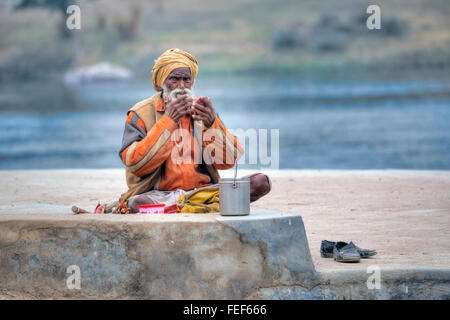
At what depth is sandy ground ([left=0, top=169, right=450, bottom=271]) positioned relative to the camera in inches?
201

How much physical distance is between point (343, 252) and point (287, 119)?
1167 inches

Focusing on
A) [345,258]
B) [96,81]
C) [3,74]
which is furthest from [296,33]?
[345,258]

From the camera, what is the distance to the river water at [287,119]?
71.9 feet

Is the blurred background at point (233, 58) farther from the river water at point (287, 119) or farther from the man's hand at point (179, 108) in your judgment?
the man's hand at point (179, 108)

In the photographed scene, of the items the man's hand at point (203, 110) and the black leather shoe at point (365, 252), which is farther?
the black leather shoe at point (365, 252)

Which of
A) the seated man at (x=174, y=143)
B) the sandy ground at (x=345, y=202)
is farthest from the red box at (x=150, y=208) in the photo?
the sandy ground at (x=345, y=202)

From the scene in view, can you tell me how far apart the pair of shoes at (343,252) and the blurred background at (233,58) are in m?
29.6

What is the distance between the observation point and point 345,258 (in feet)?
15.7

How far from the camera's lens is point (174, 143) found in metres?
4.85

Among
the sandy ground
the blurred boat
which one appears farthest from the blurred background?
the sandy ground

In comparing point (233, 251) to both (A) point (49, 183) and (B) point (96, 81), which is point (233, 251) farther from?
(B) point (96, 81)

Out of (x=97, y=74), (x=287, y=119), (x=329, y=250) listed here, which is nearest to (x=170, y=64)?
(x=329, y=250)

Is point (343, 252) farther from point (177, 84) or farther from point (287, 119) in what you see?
point (287, 119)
